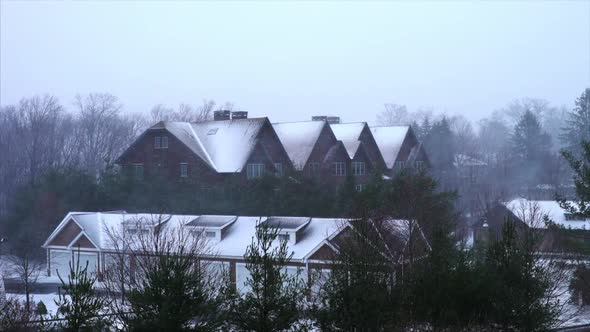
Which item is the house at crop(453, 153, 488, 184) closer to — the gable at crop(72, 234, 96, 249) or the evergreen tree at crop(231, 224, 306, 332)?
the gable at crop(72, 234, 96, 249)

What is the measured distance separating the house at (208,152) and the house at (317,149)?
76.3 inches

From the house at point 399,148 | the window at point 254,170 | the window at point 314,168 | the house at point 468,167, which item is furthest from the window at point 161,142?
the house at point 468,167

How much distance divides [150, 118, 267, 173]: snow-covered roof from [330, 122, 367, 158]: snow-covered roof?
8.23m

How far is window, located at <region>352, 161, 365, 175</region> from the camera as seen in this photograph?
48.5 m

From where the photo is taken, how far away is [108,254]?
98.7ft

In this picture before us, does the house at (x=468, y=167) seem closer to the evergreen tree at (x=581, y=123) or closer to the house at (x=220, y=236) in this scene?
the evergreen tree at (x=581, y=123)

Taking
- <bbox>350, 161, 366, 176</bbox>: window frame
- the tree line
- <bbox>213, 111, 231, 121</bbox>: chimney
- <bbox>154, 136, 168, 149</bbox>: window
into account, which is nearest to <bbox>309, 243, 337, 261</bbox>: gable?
the tree line

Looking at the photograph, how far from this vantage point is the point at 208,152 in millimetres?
43125

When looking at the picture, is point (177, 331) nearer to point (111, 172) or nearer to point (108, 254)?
point (108, 254)

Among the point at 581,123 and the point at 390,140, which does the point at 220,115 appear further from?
the point at 581,123

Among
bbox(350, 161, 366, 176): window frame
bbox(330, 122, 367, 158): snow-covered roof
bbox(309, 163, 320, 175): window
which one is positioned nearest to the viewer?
bbox(309, 163, 320, 175): window

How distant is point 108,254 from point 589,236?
1920 centimetres

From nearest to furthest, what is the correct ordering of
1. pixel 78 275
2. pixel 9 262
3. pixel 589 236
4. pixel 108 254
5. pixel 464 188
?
pixel 78 275 → pixel 589 236 → pixel 108 254 → pixel 9 262 → pixel 464 188

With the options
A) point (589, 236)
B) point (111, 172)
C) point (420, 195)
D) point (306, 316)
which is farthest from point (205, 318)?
point (111, 172)
